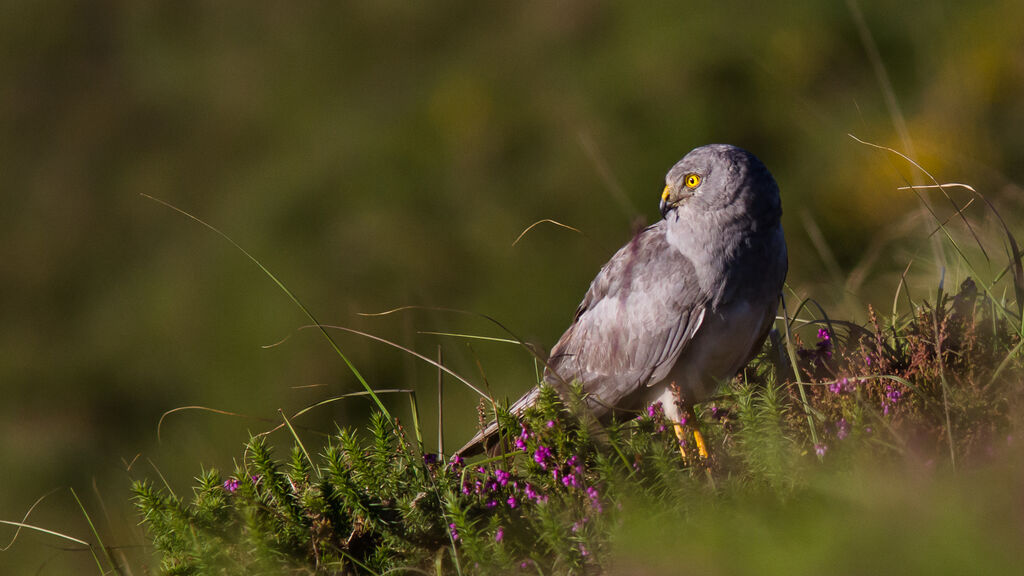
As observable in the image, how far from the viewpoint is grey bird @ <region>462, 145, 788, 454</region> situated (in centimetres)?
403

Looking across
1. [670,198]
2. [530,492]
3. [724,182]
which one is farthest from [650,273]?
[530,492]

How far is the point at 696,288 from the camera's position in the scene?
13.3 feet

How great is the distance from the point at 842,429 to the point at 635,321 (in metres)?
1.40

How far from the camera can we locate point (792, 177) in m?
13.9

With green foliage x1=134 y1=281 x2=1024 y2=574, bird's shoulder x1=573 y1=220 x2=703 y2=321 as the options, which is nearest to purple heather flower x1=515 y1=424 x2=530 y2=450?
green foliage x1=134 y1=281 x2=1024 y2=574

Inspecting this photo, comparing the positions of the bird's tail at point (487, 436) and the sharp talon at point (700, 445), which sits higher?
the bird's tail at point (487, 436)

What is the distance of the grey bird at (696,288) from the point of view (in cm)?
403

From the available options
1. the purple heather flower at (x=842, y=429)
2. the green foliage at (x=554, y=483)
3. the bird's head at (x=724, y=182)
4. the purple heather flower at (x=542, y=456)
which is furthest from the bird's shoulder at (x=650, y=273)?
the purple heather flower at (x=542, y=456)

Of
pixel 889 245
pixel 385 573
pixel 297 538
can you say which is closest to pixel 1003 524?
pixel 385 573

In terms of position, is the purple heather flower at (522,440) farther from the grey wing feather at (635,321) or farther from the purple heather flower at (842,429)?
the purple heather flower at (842,429)

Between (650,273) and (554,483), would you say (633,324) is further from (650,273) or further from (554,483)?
(554,483)

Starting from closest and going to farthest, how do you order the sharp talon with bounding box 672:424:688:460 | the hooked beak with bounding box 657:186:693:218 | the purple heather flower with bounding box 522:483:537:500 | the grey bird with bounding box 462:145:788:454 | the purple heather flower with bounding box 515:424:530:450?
the purple heather flower with bounding box 522:483:537:500
the sharp talon with bounding box 672:424:688:460
the purple heather flower with bounding box 515:424:530:450
the grey bird with bounding box 462:145:788:454
the hooked beak with bounding box 657:186:693:218

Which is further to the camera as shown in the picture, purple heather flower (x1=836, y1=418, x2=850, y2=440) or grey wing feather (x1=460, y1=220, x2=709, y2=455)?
grey wing feather (x1=460, y1=220, x2=709, y2=455)

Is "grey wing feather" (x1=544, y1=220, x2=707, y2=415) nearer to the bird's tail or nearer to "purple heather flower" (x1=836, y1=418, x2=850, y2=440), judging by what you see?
the bird's tail
